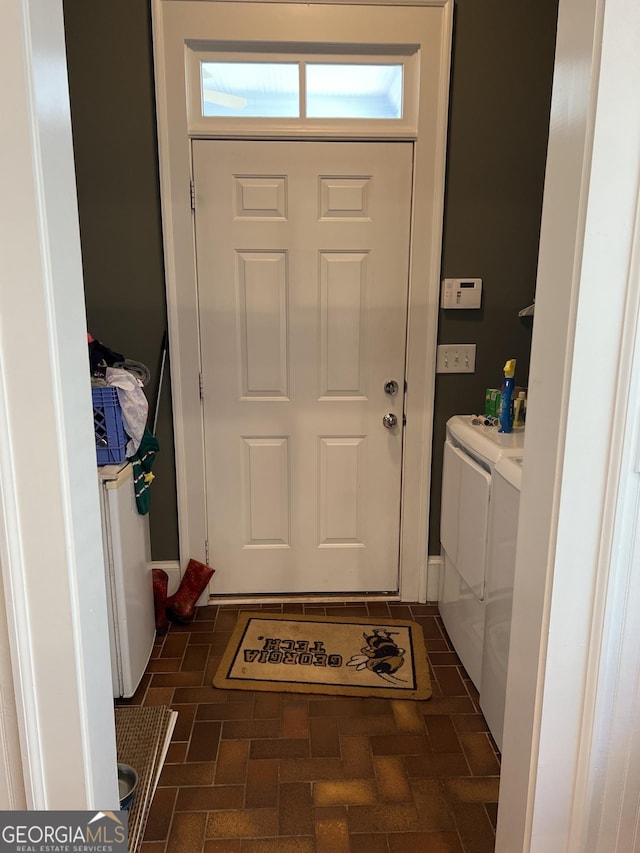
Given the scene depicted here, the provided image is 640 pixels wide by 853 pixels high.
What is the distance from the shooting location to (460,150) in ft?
7.88

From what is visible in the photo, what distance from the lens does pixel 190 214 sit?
2.39 metres

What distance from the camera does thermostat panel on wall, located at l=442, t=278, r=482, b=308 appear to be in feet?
8.19

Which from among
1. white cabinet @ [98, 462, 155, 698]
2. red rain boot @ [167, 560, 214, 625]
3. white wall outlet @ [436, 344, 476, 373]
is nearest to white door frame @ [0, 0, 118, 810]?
white cabinet @ [98, 462, 155, 698]

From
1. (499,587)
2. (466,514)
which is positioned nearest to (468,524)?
(466,514)

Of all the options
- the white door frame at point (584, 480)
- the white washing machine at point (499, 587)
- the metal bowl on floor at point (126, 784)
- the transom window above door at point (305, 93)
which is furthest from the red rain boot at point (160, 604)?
the transom window above door at point (305, 93)

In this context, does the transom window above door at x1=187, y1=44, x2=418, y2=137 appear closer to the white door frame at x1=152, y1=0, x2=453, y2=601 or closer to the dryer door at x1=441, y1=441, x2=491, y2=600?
the white door frame at x1=152, y1=0, x2=453, y2=601

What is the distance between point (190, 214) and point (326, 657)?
191cm

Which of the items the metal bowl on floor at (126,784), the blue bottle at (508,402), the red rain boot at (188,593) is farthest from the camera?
the red rain boot at (188,593)

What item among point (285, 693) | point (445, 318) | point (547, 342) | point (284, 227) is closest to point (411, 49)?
point (284, 227)

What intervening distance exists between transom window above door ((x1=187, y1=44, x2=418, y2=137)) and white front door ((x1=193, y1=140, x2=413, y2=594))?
3.1 inches

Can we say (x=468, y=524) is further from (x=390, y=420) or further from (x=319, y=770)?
(x=319, y=770)

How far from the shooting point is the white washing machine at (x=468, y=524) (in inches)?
76.3

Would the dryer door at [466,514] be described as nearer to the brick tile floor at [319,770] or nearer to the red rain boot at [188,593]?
the brick tile floor at [319,770]

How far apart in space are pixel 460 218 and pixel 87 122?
63.0 inches
